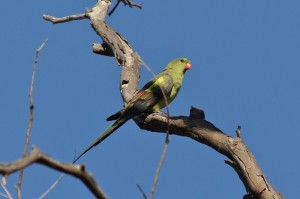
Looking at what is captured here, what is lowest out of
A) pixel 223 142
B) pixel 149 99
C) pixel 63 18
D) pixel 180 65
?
pixel 223 142

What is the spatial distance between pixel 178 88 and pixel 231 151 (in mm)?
1716

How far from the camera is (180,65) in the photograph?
23.4 feet

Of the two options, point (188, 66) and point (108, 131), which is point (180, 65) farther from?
point (108, 131)

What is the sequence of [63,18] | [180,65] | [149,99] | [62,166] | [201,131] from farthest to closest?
1. [63,18]
2. [180,65]
3. [149,99]
4. [201,131]
5. [62,166]

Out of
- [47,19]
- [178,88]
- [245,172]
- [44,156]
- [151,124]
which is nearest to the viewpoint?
[44,156]

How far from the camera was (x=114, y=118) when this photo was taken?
19.7 feet

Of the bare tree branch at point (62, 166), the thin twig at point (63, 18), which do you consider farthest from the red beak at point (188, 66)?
the bare tree branch at point (62, 166)

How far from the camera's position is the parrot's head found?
Result: 23.0 ft

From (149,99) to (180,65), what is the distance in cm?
119

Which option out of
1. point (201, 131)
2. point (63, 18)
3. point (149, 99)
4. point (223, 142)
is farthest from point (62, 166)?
point (63, 18)

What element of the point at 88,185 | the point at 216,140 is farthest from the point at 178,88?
the point at 88,185

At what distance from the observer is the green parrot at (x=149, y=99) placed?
19.5 ft

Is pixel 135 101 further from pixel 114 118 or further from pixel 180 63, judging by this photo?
pixel 180 63

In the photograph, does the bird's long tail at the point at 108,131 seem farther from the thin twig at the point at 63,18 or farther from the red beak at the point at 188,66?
the thin twig at the point at 63,18
